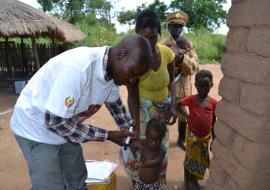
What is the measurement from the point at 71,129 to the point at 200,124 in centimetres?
153

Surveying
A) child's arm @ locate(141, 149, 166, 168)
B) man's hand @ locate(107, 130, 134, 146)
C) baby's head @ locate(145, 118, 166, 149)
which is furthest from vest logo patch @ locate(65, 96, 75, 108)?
child's arm @ locate(141, 149, 166, 168)

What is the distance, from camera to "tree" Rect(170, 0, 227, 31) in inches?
897

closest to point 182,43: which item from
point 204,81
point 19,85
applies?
point 204,81

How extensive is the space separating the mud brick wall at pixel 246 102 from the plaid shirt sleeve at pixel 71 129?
816 millimetres

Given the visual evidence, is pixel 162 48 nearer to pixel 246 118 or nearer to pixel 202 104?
pixel 202 104

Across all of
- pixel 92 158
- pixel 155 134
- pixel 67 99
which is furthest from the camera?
pixel 92 158

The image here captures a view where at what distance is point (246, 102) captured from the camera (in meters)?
2.00

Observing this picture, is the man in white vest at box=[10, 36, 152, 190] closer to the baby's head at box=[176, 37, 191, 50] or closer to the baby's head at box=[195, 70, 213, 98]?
the baby's head at box=[195, 70, 213, 98]

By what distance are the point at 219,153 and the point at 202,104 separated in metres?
0.74

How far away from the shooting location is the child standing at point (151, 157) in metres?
2.69

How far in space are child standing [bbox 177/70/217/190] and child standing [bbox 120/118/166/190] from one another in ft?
1.30

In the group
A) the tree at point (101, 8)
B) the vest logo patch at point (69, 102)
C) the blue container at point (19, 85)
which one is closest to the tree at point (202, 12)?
the tree at point (101, 8)

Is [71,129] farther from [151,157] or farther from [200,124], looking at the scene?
[200,124]

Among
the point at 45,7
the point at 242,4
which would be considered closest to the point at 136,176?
the point at 242,4
